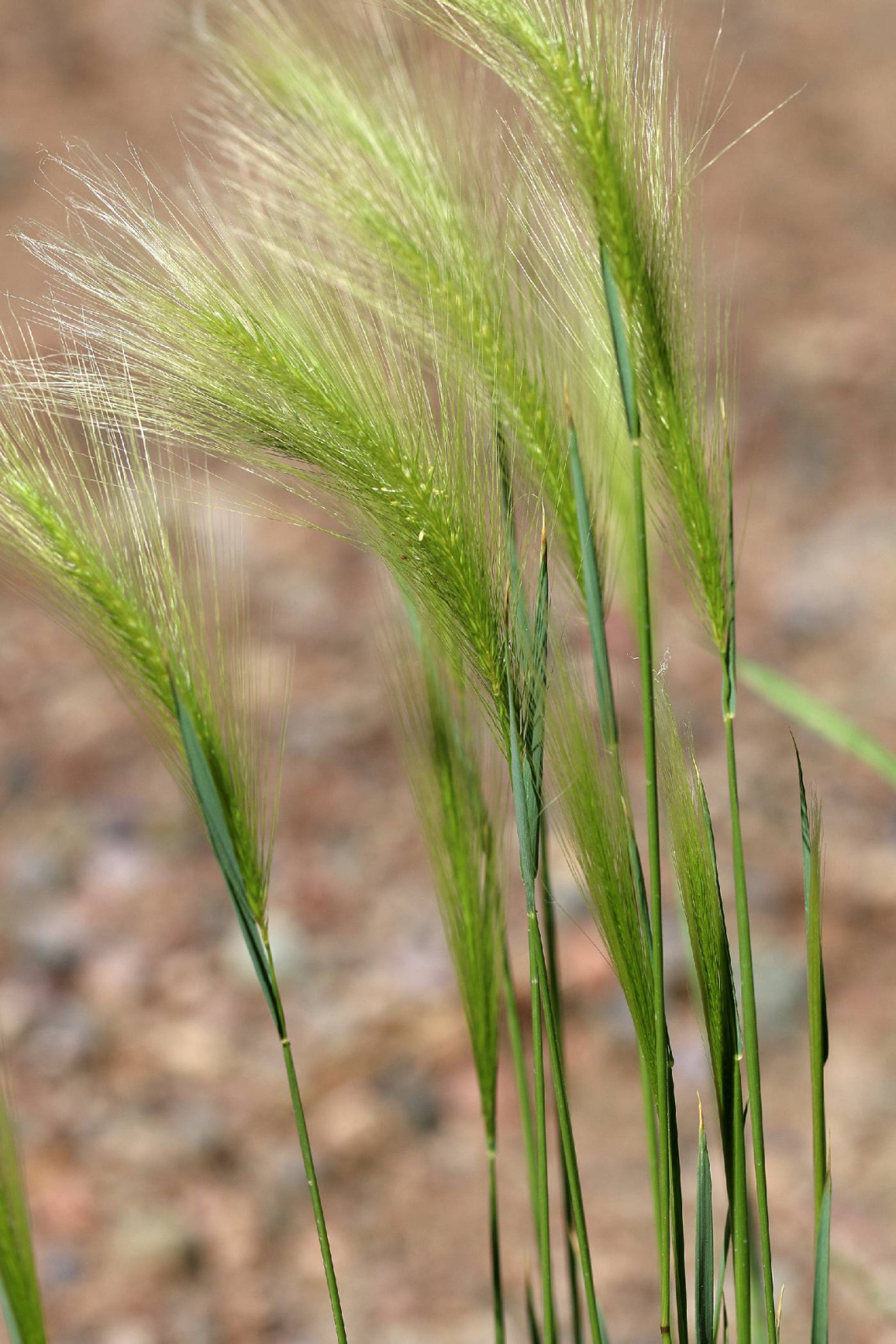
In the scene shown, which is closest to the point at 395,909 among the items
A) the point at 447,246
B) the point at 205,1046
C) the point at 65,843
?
the point at 205,1046

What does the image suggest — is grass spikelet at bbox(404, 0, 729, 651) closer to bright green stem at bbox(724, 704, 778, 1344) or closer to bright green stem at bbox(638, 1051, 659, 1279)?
bright green stem at bbox(724, 704, 778, 1344)

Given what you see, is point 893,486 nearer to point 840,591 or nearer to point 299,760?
point 840,591

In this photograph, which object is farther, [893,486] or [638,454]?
[893,486]

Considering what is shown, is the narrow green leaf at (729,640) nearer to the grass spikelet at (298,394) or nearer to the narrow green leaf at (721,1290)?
the grass spikelet at (298,394)

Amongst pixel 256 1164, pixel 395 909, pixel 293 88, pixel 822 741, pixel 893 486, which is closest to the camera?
pixel 293 88

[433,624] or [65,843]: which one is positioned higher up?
[65,843]

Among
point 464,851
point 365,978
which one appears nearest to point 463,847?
point 464,851

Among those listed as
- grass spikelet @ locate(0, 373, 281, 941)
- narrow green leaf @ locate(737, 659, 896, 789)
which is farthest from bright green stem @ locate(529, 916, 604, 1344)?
narrow green leaf @ locate(737, 659, 896, 789)

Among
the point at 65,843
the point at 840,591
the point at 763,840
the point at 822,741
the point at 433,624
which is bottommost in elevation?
the point at 433,624
